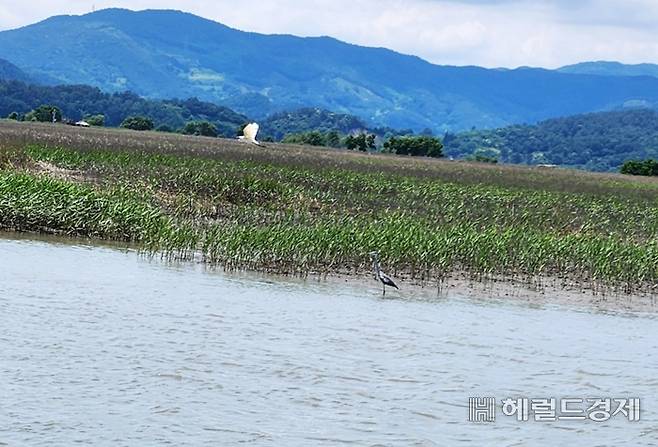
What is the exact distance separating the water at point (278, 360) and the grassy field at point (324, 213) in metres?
1.73

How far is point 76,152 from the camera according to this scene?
35.2m

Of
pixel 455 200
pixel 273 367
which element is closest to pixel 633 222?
pixel 455 200

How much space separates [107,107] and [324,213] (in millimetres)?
128171

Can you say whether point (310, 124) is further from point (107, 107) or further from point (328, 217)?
point (328, 217)

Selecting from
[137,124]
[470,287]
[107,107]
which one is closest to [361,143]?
[137,124]

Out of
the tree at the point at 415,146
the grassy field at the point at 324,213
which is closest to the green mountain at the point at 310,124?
the tree at the point at 415,146

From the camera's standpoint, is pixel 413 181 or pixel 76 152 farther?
pixel 413 181

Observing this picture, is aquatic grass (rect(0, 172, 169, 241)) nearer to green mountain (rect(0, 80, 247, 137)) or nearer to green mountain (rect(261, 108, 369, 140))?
green mountain (rect(0, 80, 247, 137))

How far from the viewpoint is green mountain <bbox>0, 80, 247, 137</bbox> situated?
5719 inches

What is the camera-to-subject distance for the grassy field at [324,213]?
22156mm

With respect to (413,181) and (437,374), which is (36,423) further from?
(413,181)

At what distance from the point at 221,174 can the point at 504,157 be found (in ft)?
501

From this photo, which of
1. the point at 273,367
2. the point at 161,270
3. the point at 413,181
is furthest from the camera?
the point at 413,181

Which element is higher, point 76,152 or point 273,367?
point 76,152
